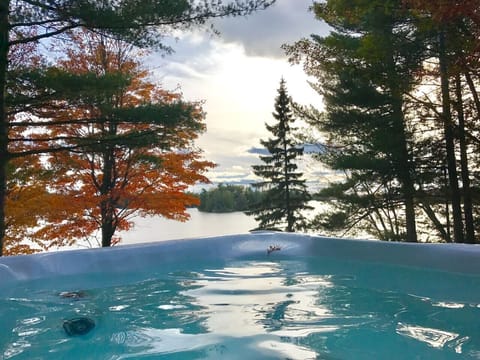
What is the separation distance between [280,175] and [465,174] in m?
7.09

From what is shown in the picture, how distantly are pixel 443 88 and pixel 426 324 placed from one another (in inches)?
158

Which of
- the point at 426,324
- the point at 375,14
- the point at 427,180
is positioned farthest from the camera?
the point at 427,180

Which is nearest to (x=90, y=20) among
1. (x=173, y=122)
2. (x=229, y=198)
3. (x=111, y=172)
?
(x=173, y=122)

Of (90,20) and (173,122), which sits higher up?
(90,20)

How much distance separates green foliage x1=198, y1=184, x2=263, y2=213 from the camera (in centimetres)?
789

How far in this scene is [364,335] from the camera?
167 cm

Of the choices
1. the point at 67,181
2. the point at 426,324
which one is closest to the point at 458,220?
the point at 426,324

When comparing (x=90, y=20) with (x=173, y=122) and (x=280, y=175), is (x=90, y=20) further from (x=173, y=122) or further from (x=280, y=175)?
(x=280, y=175)

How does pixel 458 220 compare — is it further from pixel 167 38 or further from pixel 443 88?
pixel 167 38

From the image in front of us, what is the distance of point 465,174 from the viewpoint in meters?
5.24

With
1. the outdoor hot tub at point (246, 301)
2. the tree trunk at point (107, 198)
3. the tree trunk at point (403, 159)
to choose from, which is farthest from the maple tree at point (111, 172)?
the tree trunk at point (403, 159)

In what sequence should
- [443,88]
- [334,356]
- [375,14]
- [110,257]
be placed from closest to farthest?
[334,356], [110,257], [375,14], [443,88]

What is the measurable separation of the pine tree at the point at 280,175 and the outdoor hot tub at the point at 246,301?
26.6 ft

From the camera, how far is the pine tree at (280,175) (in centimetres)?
1181
